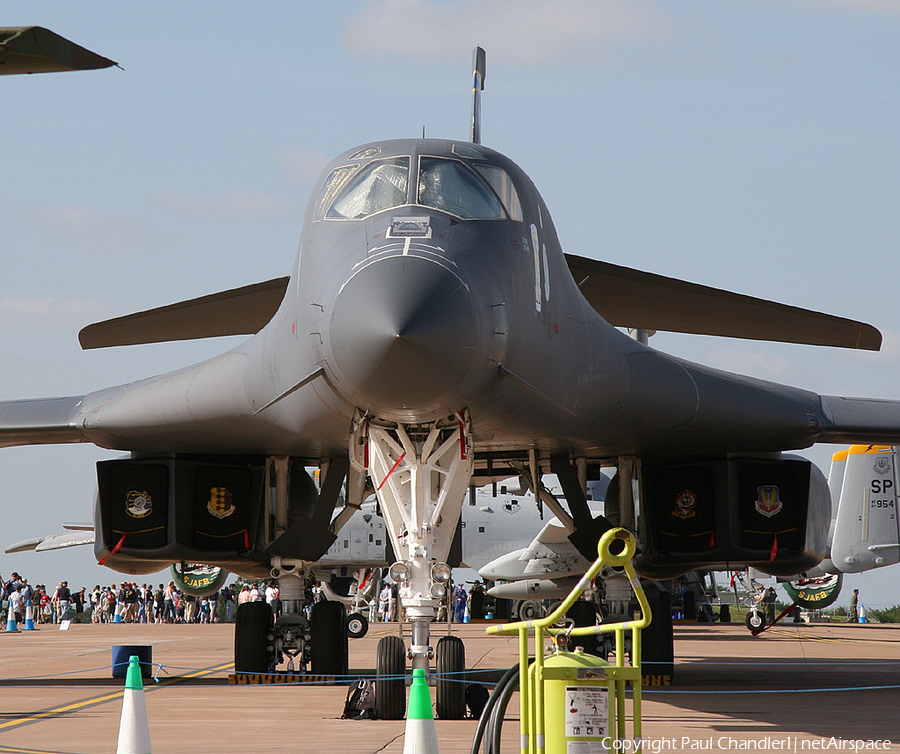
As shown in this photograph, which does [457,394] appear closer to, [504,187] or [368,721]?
[504,187]

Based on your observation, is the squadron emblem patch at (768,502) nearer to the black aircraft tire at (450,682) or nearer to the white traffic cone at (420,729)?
the black aircraft tire at (450,682)

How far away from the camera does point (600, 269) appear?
1113cm

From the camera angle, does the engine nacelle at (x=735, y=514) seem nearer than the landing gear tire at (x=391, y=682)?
No

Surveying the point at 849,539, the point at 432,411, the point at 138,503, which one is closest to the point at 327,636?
the point at 138,503

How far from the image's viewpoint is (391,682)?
7586 mm

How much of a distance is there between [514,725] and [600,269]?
4.98 metres

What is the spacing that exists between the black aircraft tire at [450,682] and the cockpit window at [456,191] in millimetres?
2798

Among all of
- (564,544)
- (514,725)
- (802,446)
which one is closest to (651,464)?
(802,446)

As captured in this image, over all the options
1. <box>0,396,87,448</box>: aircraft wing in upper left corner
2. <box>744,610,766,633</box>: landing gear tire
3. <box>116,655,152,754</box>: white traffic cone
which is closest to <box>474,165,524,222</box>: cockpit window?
<box>116,655,152,754</box>: white traffic cone

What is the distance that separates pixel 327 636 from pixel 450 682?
11.2 ft

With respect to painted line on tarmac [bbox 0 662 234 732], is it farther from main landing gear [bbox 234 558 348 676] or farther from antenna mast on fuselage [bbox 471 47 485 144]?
antenna mast on fuselage [bbox 471 47 485 144]

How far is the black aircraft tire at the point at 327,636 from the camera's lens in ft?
35.1

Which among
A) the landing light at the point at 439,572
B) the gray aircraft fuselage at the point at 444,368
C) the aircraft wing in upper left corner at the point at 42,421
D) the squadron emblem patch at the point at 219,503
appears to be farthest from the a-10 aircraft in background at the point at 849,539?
the landing light at the point at 439,572

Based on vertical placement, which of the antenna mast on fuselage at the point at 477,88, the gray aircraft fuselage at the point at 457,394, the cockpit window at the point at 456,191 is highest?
the antenna mast on fuselage at the point at 477,88
